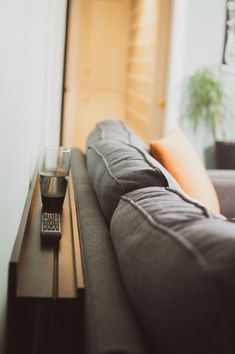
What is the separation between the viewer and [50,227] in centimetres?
152

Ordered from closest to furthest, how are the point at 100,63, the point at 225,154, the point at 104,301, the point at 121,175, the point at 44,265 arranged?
the point at 104,301 → the point at 44,265 → the point at 121,175 → the point at 225,154 → the point at 100,63

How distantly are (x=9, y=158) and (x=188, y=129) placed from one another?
3571mm

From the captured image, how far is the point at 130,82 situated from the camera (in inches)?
260

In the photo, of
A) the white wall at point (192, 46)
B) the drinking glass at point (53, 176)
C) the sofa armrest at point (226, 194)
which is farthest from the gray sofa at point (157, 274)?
the white wall at point (192, 46)

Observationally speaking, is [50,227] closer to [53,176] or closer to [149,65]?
[53,176]

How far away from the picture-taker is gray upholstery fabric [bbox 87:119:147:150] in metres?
2.29

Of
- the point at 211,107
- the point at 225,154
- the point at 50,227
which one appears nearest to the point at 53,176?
the point at 50,227

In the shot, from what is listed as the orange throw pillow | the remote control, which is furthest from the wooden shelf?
the orange throw pillow

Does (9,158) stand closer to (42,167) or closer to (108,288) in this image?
(108,288)

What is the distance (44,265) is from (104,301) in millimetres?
343

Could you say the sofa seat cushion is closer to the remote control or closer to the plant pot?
the remote control

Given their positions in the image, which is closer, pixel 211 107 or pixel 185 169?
pixel 185 169

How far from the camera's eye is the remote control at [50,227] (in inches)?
57.5

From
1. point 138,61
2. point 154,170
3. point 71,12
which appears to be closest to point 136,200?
point 154,170
